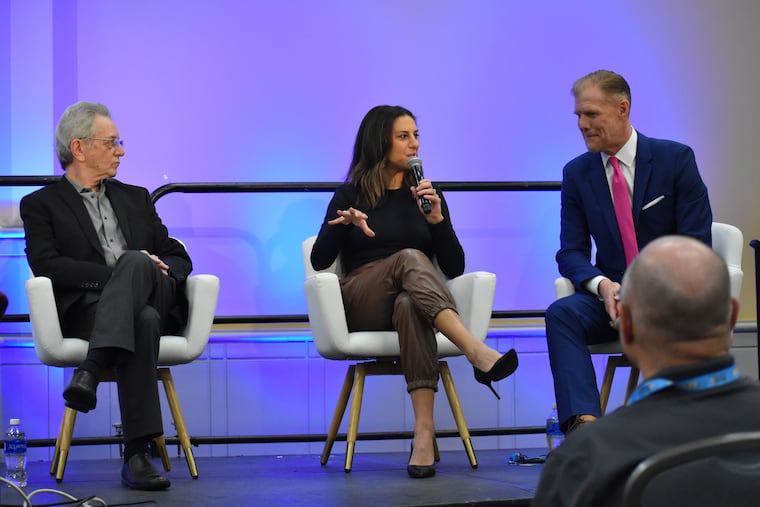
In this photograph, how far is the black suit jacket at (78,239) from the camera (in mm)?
3230

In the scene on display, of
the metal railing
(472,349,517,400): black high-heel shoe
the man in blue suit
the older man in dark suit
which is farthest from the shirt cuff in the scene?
the older man in dark suit

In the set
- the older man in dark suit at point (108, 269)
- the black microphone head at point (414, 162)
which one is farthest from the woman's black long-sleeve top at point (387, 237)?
the older man in dark suit at point (108, 269)

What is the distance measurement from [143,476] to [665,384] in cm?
214

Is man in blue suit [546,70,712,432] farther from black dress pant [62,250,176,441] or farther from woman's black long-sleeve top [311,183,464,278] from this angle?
black dress pant [62,250,176,441]

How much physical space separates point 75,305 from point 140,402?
0.45m

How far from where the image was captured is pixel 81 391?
2.82 metres

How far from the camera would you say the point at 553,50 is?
4668 mm

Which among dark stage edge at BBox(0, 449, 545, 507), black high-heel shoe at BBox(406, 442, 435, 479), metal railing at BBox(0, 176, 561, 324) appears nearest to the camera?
dark stage edge at BBox(0, 449, 545, 507)

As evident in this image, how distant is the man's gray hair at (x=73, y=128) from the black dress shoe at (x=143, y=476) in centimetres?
107

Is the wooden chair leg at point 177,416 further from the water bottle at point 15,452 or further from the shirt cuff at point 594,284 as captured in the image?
the shirt cuff at point 594,284

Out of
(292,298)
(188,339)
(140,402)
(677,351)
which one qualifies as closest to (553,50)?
(292,298)

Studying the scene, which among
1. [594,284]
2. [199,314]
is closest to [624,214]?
[594,284]

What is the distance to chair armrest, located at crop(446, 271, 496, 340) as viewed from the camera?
3414 mm

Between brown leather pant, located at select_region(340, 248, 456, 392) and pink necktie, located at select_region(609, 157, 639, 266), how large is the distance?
563mm
